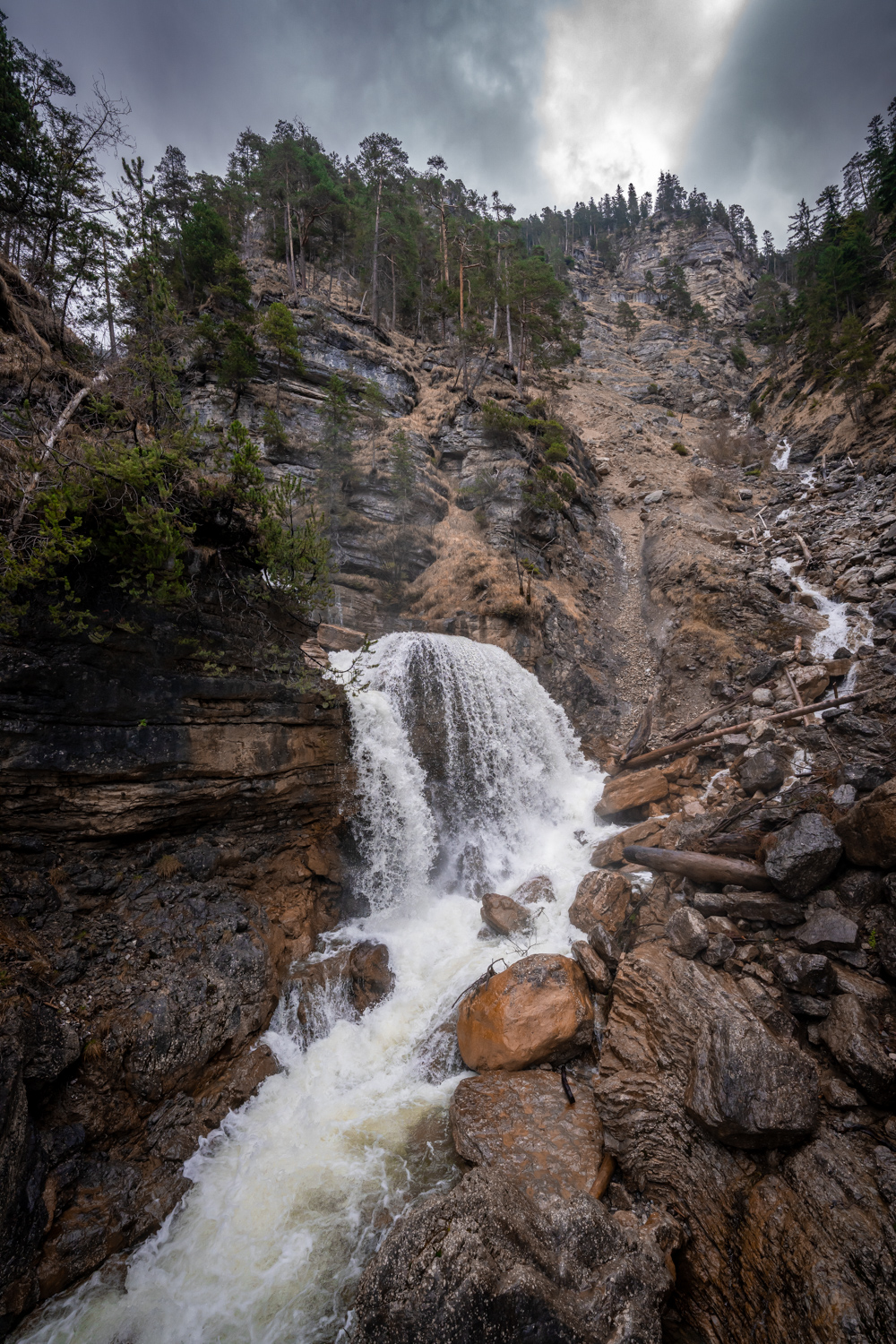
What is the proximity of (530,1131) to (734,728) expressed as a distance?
942 cm

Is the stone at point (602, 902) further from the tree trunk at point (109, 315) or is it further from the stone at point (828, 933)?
the tree trunk at point (109, 315)

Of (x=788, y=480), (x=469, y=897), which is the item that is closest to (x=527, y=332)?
(x=788, y=480)

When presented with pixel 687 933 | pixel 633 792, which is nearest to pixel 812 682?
pixel 633 792

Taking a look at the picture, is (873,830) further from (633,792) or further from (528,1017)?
(633,792)

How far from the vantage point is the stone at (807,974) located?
18.2 feet

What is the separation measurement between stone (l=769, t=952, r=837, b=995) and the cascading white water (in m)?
3.34

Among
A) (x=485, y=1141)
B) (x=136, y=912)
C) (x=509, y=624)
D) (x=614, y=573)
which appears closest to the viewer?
(x=485, y=1141)

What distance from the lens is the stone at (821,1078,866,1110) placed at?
15.2 ft

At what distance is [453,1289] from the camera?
3.65 metres

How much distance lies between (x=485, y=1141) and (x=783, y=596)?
666 inches

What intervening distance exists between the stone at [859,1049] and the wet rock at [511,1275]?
2351 millimetres

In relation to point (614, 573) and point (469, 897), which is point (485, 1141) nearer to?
point (469, 897)

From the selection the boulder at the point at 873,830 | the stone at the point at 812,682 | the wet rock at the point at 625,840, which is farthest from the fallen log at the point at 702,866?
the stone at the point at 812,682

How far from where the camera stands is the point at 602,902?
8.54 metres
